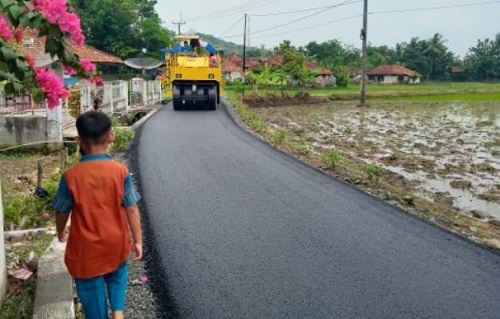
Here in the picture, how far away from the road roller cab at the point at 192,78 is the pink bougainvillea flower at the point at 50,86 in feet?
51.7

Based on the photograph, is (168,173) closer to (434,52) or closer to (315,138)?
(315,138)

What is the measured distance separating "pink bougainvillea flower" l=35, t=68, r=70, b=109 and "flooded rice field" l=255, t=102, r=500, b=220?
6506 millimetres

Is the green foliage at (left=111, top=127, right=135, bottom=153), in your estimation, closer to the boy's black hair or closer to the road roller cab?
the boy's black hair

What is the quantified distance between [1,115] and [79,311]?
Answer: 767 cm

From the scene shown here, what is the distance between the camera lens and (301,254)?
15.5ft

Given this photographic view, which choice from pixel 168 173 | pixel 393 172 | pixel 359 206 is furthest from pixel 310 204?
pixel 393 172

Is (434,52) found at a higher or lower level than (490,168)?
higher

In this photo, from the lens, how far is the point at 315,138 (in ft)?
52.0

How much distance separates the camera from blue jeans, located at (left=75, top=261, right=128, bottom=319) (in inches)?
109

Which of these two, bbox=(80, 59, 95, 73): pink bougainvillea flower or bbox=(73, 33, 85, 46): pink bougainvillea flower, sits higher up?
bbox=(73, 33, 85, 46): pink bougainvillea flower

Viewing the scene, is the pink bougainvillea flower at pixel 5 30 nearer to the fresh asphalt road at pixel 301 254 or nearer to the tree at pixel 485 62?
the fresh asphalt road at pixel 301 254

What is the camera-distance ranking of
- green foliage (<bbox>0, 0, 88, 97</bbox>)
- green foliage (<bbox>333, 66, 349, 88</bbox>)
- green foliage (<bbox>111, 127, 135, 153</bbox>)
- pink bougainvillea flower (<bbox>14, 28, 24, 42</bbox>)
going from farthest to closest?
green foliage (<bbox>333, 66, 349, 88</bbox>) < green foliage (<bbox>111, 127, 135, 153</bbox>) < pink bougainvillea flower (<bbox>14, 28, 24, 42</bbox>) < green foliage (<bbox>0, 0, 88, 97</bbox>)

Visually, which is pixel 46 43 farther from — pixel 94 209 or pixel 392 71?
pixel 392 71

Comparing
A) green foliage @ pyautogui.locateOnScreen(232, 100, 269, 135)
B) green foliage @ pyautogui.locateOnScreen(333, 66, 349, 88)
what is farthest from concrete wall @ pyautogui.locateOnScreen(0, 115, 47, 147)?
green foliage @ pyautogui.locateOnScreen(333, 66, 349, 88)
